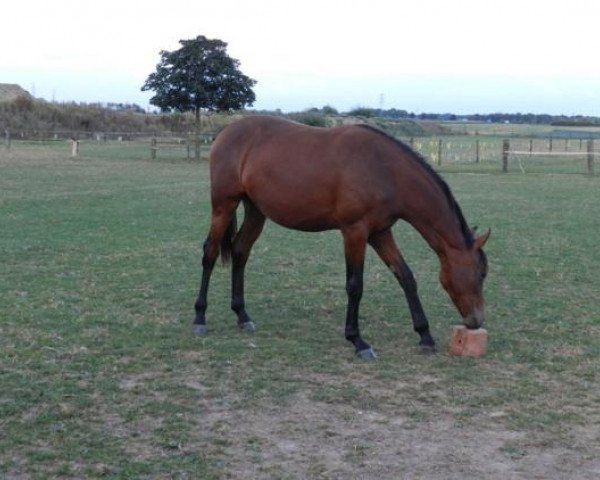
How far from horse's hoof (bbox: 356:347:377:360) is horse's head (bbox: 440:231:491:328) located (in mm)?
774

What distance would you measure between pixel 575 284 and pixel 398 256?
3369 millimetres

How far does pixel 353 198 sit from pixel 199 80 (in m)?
31.1

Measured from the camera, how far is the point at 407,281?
6.62 m

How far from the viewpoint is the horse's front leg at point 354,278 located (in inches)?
249

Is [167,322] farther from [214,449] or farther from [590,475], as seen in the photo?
[590,475]

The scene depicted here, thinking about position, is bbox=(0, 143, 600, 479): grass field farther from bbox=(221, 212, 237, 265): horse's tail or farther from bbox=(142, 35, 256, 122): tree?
bbox=(142, 35, 256, 122): tree

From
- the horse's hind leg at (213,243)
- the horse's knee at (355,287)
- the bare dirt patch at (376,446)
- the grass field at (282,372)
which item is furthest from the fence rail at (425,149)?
the bare dirt patch at (376,446)

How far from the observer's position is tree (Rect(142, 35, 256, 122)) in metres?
36.4

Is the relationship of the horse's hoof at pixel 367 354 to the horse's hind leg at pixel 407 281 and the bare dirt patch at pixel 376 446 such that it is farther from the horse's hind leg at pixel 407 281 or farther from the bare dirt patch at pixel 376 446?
the bare dirt patch at pixel 376 446

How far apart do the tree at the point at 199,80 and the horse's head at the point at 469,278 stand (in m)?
31.0

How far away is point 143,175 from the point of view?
26.7m

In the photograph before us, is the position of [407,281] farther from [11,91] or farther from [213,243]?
[11,91]

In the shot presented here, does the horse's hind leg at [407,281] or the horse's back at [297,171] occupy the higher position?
the horse's back at [297,171]

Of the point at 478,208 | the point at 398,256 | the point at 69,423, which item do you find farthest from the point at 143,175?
the point at 69,423
